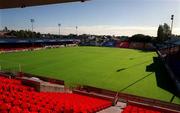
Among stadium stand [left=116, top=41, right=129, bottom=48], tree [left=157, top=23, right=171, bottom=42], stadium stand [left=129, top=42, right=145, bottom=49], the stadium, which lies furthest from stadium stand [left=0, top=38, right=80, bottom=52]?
the stadium

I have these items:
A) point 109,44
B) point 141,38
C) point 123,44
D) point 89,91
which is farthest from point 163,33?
point 89,91

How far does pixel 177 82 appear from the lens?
28141 millimetres

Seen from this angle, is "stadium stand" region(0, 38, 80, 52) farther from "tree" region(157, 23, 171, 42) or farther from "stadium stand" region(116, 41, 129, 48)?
"tree" region(157, 23, 171, 42)

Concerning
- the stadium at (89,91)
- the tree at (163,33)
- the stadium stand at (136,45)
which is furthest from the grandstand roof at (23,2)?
the tree at (163,33)

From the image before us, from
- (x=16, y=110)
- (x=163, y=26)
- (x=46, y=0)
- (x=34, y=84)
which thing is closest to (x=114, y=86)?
(x=34, y=84)

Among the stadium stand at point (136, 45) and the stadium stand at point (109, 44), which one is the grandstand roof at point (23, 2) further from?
the stadium stand at point (109, 44)

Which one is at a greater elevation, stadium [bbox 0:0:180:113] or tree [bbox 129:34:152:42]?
tree [bbox 129:34:152:42]

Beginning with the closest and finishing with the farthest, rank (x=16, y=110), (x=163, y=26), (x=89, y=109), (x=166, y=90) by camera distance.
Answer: (x=16, y=110) < (x=89, y=109) < (x=166, y=90) < (x=163, y=26)

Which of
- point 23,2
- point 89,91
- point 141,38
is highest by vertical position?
point 23,2

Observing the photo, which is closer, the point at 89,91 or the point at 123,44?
the point at 89,91

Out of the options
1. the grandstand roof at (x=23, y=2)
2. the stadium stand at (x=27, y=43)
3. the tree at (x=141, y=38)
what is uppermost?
the grandstand roof at (x=23, y=2)

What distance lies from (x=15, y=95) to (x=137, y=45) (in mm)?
90442

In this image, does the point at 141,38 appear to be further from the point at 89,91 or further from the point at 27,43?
the point at 89,91

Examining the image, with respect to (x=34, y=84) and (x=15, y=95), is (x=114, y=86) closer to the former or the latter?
(x=34, y=84)
